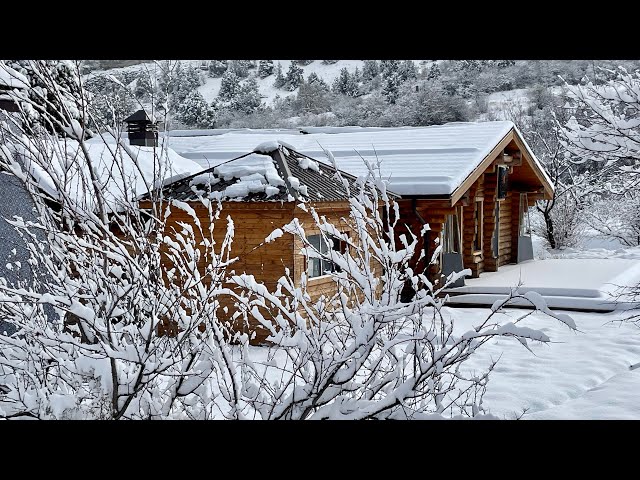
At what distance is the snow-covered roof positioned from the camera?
41.0ft

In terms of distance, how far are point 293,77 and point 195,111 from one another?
12.8 m

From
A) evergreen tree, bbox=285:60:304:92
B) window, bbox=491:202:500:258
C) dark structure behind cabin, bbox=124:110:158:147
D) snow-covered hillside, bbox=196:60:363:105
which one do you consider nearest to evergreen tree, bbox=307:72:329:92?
evergreen tree, bbox=285:60:304:92

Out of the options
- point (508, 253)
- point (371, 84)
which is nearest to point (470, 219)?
point (508, 253)

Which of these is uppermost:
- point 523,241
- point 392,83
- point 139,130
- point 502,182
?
point 392,83

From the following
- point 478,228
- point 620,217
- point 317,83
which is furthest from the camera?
point 317,83

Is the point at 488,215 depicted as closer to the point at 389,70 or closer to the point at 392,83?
the point at 392,83

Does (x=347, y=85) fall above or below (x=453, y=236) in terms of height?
above

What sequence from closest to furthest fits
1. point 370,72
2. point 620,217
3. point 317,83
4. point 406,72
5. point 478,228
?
point 478,228 → point 620,217 → point 406,72 → point 370,72 → point 317,83

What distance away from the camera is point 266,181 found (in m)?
9.75

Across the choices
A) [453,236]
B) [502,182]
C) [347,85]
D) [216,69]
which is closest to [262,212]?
[453,236]

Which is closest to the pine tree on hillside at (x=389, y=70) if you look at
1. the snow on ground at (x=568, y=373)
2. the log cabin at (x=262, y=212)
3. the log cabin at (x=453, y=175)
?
the log cabin at (x=453, y=175)

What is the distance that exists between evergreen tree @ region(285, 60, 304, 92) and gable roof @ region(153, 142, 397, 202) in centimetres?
2852
